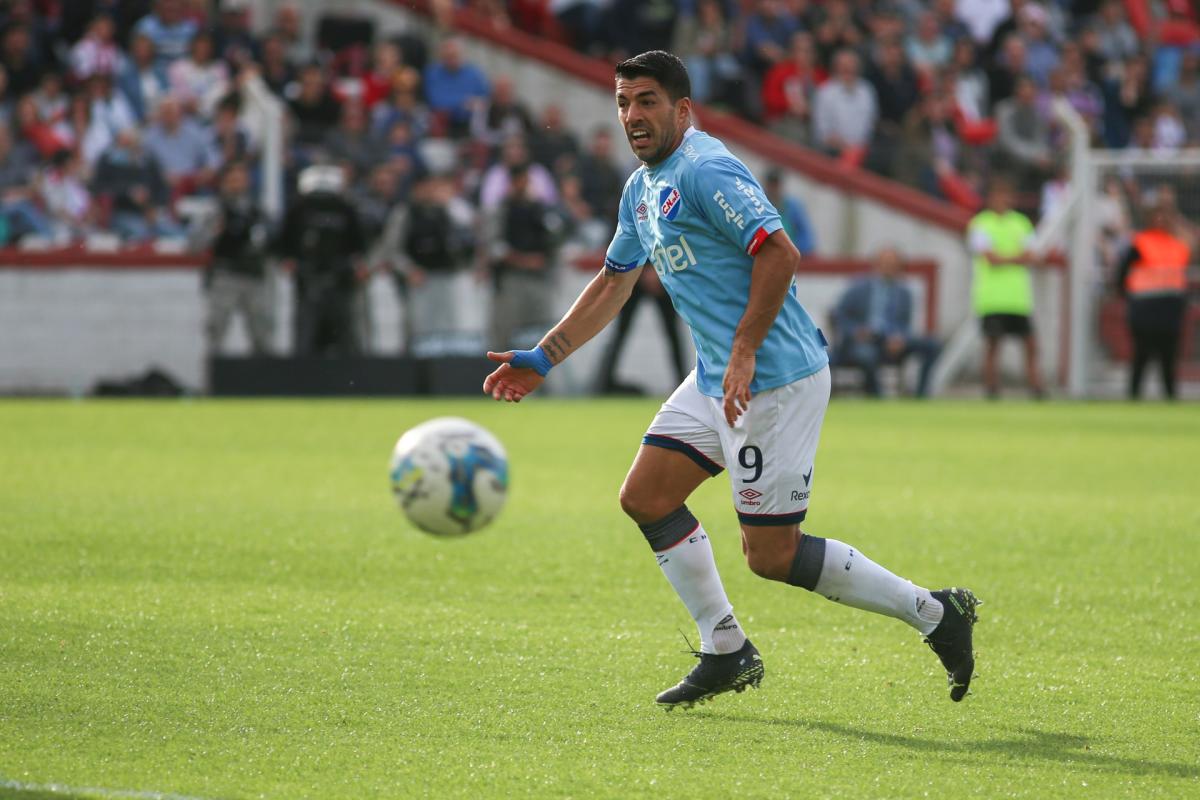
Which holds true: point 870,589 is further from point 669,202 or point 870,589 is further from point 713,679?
point 669,202

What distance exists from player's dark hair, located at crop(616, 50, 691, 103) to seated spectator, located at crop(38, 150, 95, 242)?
15.7 metres

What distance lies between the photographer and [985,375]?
21641 mm

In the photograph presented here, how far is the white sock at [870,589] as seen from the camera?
5715 mm

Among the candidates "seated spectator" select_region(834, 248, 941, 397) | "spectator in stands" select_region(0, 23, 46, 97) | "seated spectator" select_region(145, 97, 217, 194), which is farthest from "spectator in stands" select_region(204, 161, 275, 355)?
"seated spectator" select_region(834, 248, 941, 397)

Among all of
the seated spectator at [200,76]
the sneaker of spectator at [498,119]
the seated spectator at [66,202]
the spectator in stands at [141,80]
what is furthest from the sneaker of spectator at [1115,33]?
the seated spectator at [66,202]

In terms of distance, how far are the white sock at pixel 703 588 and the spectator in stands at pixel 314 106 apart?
1595cm

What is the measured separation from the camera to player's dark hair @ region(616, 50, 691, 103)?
18.2 ft

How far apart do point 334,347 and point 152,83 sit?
4.14m

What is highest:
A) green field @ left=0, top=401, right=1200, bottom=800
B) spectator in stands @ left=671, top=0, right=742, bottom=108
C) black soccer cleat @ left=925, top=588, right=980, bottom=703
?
spectator in stands @ left=671, top=0, right=742, bottom=108

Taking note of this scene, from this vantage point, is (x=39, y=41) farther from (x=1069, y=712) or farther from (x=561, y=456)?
(x=1069, y=712)

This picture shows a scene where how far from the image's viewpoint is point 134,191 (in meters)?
20.2

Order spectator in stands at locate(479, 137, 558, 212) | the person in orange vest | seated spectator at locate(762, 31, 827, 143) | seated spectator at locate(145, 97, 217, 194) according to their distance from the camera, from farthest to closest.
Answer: seated spectator at locate(762, 31, 827, 143), spectator in stands at locate(479, 137, 558, 212), seated spectator at locate(145, 97, 217, 194), the person in orange vest

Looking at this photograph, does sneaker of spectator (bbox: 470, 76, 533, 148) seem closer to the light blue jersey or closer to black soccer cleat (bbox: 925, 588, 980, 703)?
the light blue jersey

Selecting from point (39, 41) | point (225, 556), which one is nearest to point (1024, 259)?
point (39, 41)
